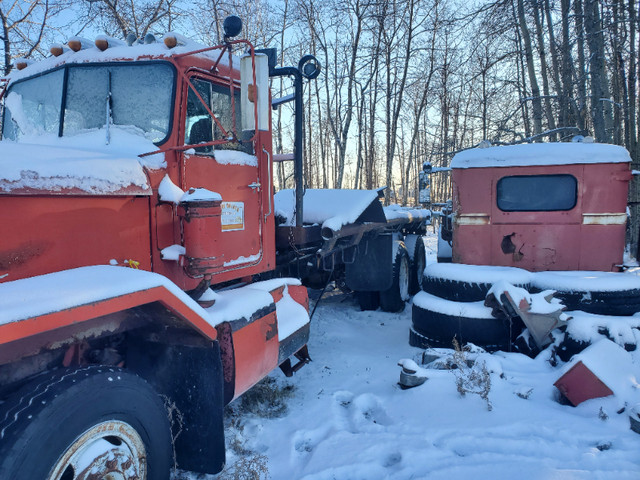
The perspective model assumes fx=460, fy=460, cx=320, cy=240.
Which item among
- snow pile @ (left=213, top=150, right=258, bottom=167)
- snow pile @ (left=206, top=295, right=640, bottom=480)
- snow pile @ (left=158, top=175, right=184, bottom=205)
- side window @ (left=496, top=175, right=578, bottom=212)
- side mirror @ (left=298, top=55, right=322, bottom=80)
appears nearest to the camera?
snow pile @ (left=206, top=295, right=640, bottom=480)

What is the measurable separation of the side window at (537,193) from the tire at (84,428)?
409 centimetres

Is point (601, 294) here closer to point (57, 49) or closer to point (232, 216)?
point (232, 216)

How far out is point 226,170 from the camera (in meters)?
3.33

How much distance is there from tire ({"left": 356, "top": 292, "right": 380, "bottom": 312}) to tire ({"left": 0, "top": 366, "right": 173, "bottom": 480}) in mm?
4711

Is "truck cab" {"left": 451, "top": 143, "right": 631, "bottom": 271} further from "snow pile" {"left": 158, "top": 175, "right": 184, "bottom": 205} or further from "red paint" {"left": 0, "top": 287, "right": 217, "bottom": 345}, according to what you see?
"red paint" {"left": 0, "top": 287, "right": 217, "bottom": 345}

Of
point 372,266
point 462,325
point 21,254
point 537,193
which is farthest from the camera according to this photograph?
point 372,266

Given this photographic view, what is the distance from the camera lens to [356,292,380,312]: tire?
675cm

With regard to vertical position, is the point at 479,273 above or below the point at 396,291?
above

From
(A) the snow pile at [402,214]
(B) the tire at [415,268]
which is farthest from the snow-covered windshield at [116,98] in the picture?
(B) the tire at [415,268]

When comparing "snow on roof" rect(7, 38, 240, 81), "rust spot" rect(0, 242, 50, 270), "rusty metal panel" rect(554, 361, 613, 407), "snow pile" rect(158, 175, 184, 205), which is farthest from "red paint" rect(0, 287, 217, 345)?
"rusty metal panel" rect(554, 361, 613, 407)

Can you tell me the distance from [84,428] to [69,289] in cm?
56

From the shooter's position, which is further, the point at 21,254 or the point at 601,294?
the point at 601,294

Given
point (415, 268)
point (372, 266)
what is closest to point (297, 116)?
point (372, 266)

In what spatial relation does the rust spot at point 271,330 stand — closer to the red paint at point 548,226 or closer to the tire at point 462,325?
the tire at point 462,325
